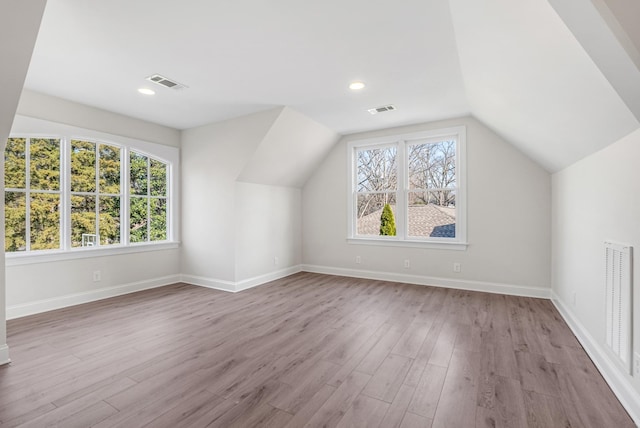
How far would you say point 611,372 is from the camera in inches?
80.2

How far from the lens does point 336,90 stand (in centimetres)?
346

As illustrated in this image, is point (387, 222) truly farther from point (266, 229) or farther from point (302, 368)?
point (302, 368)

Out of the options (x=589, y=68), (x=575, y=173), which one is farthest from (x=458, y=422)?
(x=575, y=173)

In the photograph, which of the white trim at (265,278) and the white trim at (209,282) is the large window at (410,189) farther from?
the white trim at (209,282)

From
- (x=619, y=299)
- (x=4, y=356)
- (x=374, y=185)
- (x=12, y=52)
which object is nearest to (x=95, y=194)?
(x=4, y=356)

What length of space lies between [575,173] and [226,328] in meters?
3.78

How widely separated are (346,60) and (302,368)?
2.64 metres

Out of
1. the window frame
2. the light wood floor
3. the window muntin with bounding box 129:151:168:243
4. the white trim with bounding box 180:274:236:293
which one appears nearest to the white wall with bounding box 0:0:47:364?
the light wood floor

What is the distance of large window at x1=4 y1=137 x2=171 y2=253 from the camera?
343 cm

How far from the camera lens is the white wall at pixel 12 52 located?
1.71 m

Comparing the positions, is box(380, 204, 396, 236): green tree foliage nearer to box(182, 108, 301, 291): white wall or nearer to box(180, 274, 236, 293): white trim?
box(182, 108, 301, 291): white wall

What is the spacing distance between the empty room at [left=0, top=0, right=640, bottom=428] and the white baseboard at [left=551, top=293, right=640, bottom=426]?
19 millimetres

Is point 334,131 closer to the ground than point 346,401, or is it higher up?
higher up

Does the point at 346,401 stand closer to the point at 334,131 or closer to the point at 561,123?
the point at 561,123
